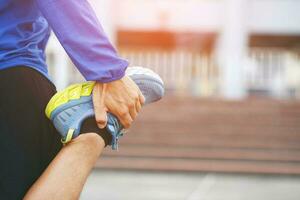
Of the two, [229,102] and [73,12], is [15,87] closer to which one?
[73,12]

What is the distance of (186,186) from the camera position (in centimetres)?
712

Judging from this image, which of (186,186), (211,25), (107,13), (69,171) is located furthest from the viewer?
(211,25)

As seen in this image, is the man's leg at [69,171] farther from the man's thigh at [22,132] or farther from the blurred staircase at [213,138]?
the blurred staircase at [213,138]

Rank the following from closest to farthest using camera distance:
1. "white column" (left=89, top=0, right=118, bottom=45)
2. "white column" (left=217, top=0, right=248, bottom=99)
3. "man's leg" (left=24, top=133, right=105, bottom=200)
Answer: "man's leg" (left=24, top=133, right=105, bottom=200) → "white column" (left=89, top=0, right=118, bottom=45) → "white column" (left=217, top=0, right=248, bottom=99)

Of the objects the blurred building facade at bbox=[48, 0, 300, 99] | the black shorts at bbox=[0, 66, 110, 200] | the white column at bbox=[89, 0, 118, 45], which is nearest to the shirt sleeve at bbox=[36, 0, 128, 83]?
the black shorts at bbox=[0, 66, 110, 200]

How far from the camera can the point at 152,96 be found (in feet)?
4.90

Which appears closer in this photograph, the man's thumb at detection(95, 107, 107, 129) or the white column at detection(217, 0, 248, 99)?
the man's thumb at detection(95, 107, 107, 129)

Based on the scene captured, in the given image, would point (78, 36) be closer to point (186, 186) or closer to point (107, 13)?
point (186, 186)

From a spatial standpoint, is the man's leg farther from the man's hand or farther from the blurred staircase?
the blurred staircase

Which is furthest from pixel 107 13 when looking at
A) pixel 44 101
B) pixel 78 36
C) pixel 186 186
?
pixel 78 36

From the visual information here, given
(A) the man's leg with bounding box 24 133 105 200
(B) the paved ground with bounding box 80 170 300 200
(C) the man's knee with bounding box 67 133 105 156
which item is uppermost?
(C) the man's knee with bounding box 67 133 105 156

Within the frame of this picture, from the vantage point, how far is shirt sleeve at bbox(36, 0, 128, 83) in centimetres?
135

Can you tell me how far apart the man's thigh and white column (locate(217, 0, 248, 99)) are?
2387 centimetres

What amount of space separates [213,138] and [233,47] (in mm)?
14461
